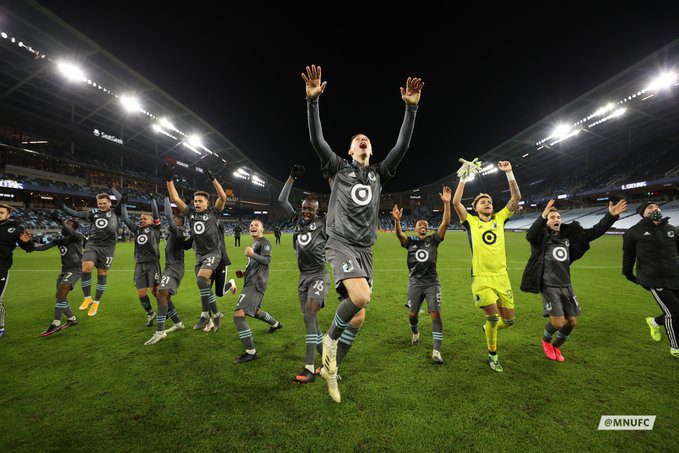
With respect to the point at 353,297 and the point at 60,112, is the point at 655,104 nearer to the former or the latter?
the point at 353,297

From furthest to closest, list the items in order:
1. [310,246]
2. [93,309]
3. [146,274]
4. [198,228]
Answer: [93,309], [146,274], [198,228], [310,246]

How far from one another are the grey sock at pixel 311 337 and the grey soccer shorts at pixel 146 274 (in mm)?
4166

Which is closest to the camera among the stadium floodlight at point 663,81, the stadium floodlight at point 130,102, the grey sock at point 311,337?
the grey sock at point 311,337

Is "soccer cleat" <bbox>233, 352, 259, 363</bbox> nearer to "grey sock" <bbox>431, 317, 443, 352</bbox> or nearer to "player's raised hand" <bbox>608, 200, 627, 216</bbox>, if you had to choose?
"grey sock" <bbox>431, 317, 443, 352</bbox>

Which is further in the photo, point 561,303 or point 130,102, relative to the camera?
point 130,102

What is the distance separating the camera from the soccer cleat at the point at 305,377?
11.6 ft

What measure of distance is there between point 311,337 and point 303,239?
5.10ft

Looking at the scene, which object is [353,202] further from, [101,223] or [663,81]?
[663,81]

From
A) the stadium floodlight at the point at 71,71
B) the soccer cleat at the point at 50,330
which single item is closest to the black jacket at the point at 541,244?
the soccer cleat at the point at 50,330

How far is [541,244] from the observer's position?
4.66m

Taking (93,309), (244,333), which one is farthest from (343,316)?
(93,309)

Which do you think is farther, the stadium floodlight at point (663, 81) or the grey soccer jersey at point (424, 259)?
the stadium floodlight at point (663, 81)

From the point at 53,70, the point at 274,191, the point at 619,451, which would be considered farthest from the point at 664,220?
the point at 274,191

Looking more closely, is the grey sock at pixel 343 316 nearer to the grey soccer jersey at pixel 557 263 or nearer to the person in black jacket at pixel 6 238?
the grey soccer jersey at pixel 557 263
